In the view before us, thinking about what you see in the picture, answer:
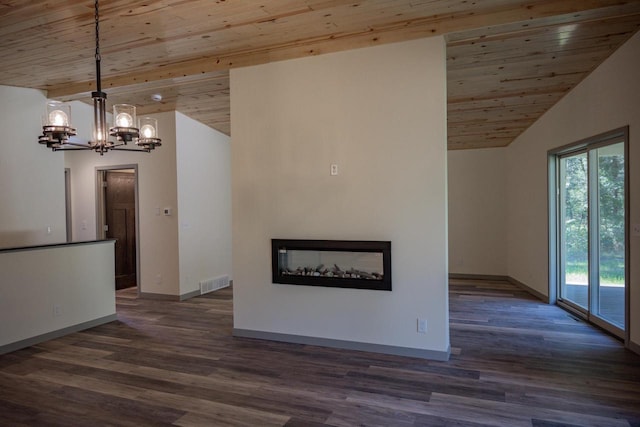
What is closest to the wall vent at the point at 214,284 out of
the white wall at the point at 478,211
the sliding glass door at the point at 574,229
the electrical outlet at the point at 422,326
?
the electrical outlet at the point at 422,326

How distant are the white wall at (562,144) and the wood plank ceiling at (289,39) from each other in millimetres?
204

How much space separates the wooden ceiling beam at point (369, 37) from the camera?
3.23 metres

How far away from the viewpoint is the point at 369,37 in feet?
12.1

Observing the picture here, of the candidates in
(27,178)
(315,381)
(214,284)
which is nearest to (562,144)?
(315,381)

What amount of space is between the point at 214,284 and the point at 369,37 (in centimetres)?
468

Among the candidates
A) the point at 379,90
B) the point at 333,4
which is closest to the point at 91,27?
the point at 333,4

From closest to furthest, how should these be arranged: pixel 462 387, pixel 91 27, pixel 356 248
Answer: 1. pixel 462 387
2. pixel 91 27
3. pixel 356 248

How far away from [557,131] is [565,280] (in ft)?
6.51

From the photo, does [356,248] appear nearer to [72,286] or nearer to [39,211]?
[72,286]

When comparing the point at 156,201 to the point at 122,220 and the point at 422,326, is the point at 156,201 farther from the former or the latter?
the point at 422,326

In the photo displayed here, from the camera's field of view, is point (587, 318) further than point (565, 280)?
No

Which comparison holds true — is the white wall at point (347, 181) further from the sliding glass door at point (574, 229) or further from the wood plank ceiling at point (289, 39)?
the sliding glass door at point (574, 229)

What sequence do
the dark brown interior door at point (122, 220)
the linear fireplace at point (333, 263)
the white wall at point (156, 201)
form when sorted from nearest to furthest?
1. the linear fireplace at point (333, 263)
2. the white wall at point (156, 201)
3. the dark brown interior door at point (122, 220)

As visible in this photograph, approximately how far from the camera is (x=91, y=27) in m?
3.54
